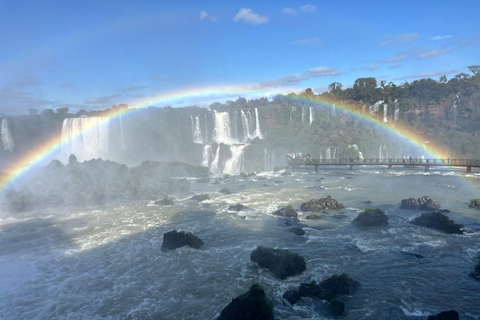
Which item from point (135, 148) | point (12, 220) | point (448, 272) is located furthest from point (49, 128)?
point (448, 272)

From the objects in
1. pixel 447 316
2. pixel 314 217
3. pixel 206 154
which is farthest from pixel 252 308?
pixel 206 154

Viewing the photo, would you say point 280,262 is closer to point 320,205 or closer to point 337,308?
point 337,308

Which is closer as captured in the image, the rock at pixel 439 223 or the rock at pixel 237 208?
the rock at pixel 439 223

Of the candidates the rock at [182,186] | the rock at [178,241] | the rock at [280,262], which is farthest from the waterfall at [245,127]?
the rock at [280,262]

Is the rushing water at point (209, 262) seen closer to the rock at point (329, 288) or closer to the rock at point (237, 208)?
the rock at point (329, 288)

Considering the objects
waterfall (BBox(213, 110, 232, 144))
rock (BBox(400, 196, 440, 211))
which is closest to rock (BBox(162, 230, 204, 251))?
rock (BBox(400, 196, 440, 211))

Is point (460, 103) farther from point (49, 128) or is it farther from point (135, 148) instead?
point (49, 128)
